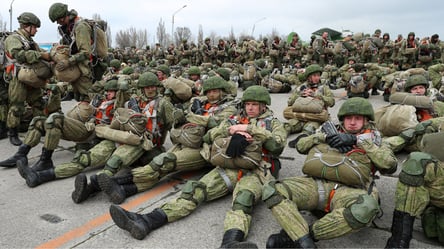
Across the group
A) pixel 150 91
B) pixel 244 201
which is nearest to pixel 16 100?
pixel 150 91

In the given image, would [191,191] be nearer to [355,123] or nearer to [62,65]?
[355,123]

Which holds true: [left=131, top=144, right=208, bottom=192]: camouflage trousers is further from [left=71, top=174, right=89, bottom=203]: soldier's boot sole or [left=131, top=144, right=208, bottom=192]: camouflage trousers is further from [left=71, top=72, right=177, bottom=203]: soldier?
[left=71, top=174, right=89, bottom=203]: soldier's boot sole

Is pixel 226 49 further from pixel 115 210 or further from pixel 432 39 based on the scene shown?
pixel 115 210

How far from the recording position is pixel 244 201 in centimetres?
321

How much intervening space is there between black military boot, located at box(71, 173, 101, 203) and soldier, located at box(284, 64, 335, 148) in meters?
3.75

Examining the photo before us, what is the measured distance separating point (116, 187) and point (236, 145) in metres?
1.44

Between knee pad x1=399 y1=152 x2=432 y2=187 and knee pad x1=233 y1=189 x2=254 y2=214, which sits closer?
knee pad x1=399 y1=152 x2=432 y2=187

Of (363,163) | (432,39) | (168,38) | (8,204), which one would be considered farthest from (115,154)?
(168,38)

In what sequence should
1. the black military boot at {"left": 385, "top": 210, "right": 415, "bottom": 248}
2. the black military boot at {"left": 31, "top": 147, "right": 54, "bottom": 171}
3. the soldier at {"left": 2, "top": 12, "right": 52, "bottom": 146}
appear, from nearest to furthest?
the black military boot at {"left": 385, "top": 210, "right": 415, "bottom": 248}, the black military boot at {"left": 31, "top": 147, "right": 54, "bottom": 171}, the soldier at {"left": 2, "top": 12, "right": 52, "bottom": 146}

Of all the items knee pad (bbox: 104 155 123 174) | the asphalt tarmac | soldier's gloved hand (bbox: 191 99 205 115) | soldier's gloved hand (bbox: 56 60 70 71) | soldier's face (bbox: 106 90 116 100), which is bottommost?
the asphalt tarmac

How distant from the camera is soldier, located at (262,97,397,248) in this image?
2.68m

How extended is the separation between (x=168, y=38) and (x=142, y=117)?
5761 centimetres

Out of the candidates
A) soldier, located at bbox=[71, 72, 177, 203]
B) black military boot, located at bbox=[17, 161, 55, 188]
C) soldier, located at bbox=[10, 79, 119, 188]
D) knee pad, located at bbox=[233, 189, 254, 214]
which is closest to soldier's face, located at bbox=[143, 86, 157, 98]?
soldier, located at bbox=[71, 72, 177, 203]

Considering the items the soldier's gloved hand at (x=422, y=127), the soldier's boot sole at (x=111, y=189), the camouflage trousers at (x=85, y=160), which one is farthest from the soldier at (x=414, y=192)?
the camouflage trousers at (x=85, y=160)
